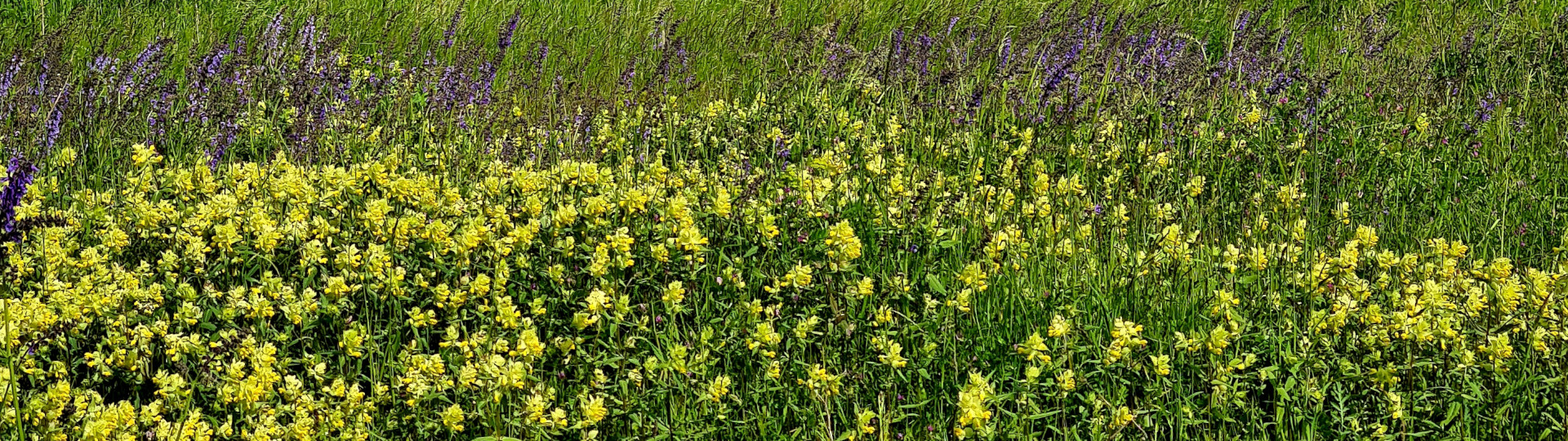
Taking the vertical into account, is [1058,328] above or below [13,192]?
below

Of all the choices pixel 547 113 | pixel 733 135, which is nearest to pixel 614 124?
pixel 547 113

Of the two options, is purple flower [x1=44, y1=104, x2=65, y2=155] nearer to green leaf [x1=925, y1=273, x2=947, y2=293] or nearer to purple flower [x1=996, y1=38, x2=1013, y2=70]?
green leaf [x1=925, y1=273, x2=947, y2=293]

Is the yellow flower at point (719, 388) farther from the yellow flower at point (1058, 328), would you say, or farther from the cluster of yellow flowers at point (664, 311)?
the yellow flower at point (1058, 328)

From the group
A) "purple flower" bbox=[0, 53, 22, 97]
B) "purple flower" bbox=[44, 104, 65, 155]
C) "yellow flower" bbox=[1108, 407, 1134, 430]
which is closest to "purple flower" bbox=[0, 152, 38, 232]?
"purple flower" bbox=[44, 104, 65, 155]

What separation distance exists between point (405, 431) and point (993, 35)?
4.16 meters

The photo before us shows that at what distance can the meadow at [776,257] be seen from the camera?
88.6 inches

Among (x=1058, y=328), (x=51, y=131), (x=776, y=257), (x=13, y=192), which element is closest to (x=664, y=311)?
(x=776, y=257)

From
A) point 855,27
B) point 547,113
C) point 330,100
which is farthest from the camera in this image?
point 855,27

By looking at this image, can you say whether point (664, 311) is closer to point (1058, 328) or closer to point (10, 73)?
point (1058, 328)

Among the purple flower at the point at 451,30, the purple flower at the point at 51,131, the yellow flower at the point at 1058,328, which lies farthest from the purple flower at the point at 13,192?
the purple flower at the point at 451,30

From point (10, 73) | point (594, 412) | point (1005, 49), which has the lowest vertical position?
point (1005, 49)

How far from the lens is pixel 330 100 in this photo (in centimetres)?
422

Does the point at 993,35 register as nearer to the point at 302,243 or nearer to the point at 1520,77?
the point at 1520,77

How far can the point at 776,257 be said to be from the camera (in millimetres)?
2857
